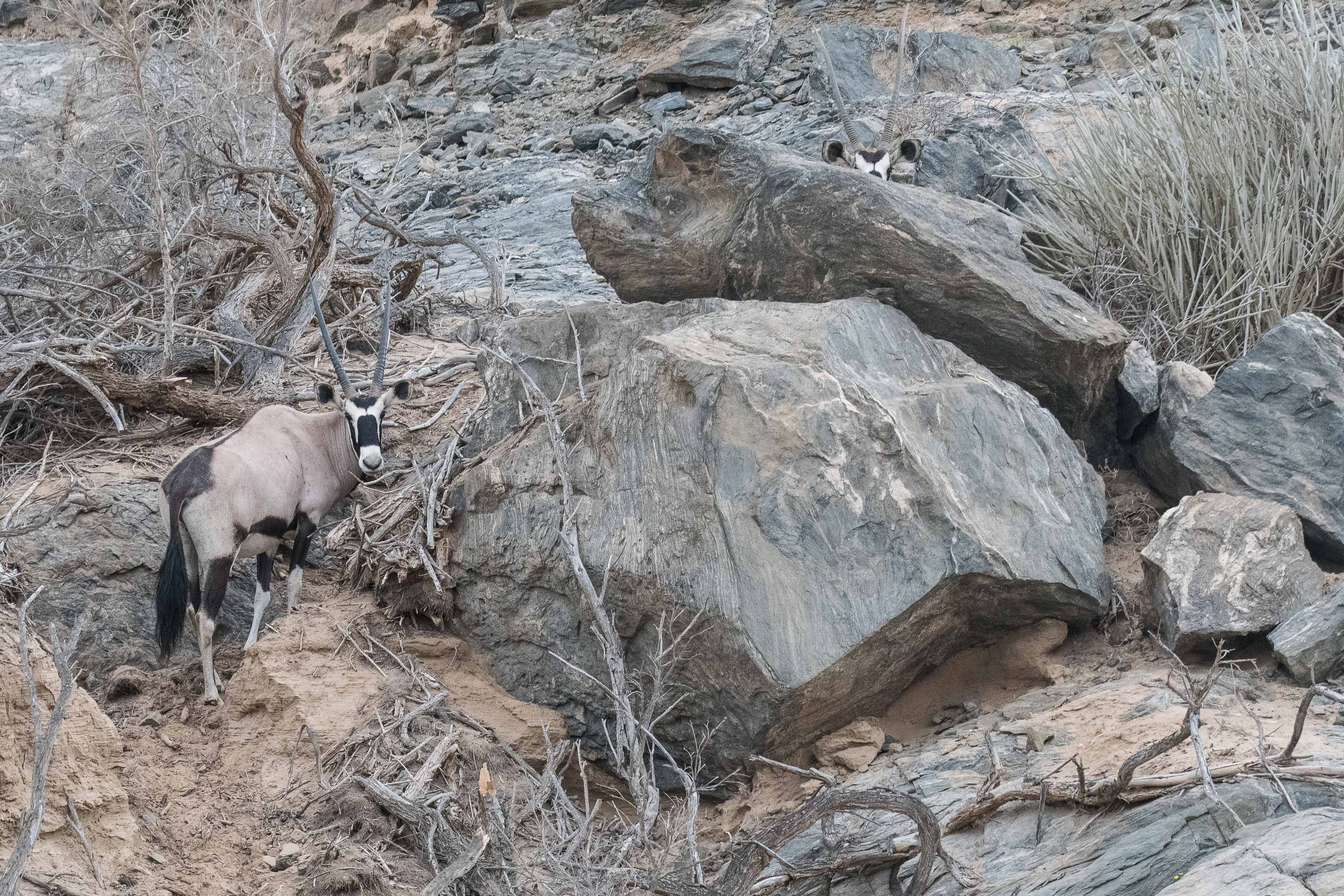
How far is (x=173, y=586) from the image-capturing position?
5.26 meters

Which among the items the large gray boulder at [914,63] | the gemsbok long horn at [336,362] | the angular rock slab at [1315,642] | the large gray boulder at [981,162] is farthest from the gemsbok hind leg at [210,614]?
the large gray boulder at [914,63]

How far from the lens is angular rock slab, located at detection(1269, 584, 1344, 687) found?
4.25 metres

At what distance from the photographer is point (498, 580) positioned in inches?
214

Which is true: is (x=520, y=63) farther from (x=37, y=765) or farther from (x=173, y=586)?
(x=37, y=765)

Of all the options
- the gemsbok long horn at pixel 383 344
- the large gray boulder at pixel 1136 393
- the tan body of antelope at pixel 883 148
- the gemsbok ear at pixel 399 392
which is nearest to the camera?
the large gray boulder at pixel 1136 393

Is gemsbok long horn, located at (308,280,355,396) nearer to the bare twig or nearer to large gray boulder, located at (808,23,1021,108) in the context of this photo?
the bare twig

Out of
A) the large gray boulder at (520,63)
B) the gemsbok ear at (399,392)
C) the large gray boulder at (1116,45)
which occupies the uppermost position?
the large gray boulder at (1116,45)

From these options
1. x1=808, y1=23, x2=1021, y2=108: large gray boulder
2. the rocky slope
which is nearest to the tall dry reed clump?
the rocky slope

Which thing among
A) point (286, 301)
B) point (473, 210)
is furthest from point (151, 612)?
point (473, 210)

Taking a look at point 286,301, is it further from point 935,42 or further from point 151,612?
point 935,42

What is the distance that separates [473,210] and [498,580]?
286 inches

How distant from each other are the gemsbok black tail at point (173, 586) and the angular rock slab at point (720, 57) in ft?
35.3

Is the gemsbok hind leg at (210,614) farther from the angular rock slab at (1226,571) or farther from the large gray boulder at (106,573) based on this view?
the angular rock slab at (1226,571)

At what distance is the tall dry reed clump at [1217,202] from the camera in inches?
260
